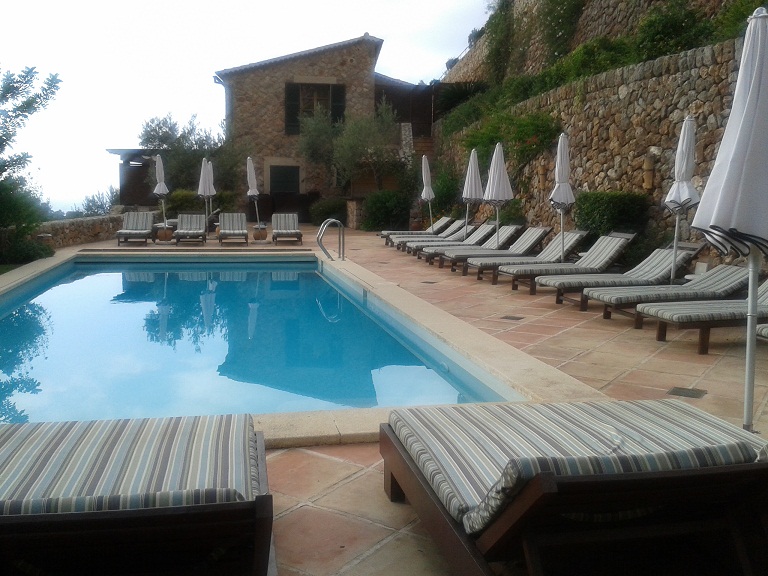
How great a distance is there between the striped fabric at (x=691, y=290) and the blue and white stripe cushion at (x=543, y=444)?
11.7 feet

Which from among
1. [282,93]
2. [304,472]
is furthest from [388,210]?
[304,472]

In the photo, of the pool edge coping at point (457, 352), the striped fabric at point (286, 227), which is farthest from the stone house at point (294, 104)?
the pool edge coping at point (457, 352)

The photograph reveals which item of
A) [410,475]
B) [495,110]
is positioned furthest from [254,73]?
[410,475]

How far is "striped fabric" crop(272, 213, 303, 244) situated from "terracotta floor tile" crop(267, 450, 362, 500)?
1170 centimetres

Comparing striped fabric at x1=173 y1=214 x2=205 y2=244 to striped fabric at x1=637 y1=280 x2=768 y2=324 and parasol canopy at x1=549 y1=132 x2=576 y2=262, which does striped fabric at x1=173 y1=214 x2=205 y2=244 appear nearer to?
parasol canopy at x1=549 y1=132 x2=576 y2=262

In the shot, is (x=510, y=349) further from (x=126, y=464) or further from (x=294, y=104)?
(x=294, y=104)

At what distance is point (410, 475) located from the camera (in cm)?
237

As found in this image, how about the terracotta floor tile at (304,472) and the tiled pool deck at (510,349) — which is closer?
the tiled pool deck at (510,349)

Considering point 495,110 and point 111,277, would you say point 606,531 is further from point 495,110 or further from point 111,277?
point 495,110

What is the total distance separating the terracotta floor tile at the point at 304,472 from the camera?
2.86 metres

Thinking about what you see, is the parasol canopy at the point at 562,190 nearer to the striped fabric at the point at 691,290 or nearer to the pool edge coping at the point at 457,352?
the pool edge coping at the point at 457,352

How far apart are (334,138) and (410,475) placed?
19040 millimetres

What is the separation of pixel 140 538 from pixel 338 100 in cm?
2124

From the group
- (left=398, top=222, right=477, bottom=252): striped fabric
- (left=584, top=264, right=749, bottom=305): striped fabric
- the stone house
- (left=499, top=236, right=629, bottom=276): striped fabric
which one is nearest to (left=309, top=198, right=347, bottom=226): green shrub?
the stone house
